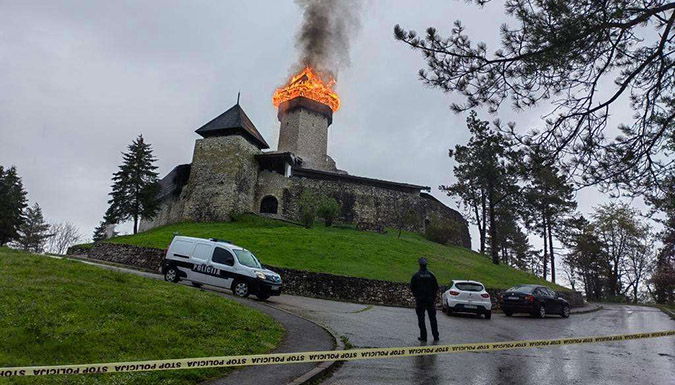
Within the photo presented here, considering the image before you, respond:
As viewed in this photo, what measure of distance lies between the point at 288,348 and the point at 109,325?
2709mm

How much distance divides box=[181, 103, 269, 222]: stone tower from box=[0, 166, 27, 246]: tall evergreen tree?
14865mm

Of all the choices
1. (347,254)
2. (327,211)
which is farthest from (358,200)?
(347,254)

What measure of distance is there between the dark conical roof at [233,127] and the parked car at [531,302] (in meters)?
30.5

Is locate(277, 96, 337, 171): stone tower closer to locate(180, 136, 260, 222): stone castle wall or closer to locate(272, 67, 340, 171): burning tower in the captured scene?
locate(272, 67, 340, 171): burning tower

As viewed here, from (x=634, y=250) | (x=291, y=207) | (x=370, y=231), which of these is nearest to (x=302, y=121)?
(x=291, y=207)

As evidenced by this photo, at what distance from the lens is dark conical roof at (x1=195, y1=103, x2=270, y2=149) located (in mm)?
41500

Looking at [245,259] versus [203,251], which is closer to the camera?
[245,259]

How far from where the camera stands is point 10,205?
3866cm

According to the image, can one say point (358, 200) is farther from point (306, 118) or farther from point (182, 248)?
point (182, 248)

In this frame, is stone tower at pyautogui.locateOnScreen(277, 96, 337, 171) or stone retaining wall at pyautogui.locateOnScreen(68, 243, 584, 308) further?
stone tower at pyautogui.locateOnScreen(277, 96, 337, 171)

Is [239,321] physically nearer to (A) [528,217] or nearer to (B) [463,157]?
(B) [463,157]

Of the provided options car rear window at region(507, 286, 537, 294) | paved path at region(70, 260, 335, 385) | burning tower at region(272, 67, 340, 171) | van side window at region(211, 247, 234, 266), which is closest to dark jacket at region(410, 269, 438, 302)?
paved path at region(70, 260, 335, 385)

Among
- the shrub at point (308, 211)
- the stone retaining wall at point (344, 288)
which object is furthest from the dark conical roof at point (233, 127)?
the stone retaining wall at point (344, 288)

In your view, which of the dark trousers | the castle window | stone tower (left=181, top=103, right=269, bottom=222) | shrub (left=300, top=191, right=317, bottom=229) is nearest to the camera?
the dark trousers
